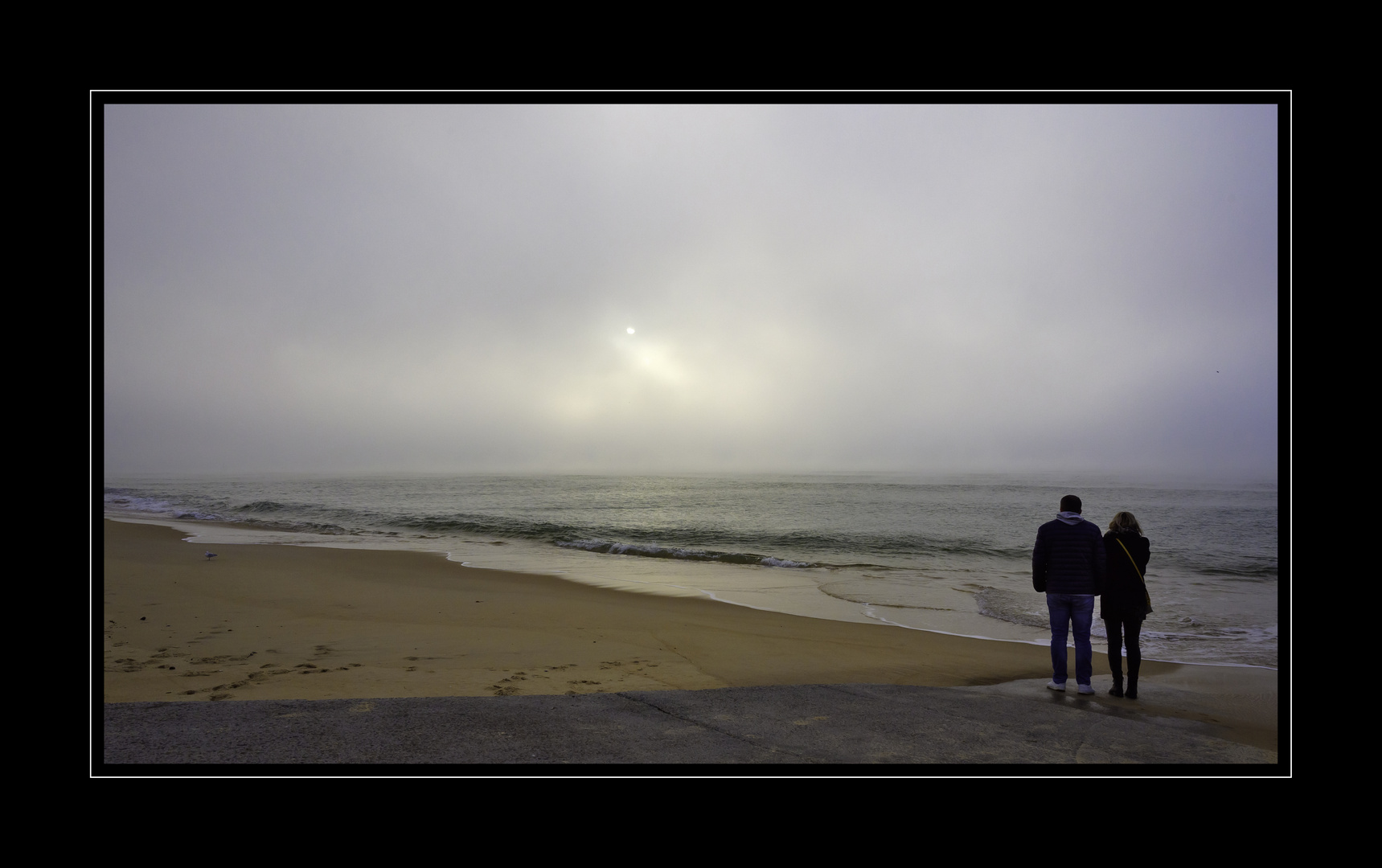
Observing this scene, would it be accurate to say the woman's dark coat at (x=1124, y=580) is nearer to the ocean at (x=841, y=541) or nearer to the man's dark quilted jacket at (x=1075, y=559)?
the man's dark quilted jacket at (x=1075, y=559)

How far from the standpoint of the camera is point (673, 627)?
8.43 m

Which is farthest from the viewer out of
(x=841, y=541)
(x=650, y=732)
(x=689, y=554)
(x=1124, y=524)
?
(x=841, y=541)

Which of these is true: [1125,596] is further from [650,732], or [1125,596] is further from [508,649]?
[508,649]

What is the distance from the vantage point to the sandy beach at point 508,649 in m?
5.37

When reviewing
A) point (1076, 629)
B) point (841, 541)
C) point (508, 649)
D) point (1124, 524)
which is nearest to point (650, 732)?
point (508, 649)

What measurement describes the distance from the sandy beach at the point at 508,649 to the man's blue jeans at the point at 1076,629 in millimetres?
464

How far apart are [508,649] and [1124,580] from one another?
6103 mm

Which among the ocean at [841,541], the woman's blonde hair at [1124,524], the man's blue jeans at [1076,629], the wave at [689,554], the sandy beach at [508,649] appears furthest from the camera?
the wave at [689,554]

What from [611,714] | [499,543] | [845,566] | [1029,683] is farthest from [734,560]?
[611,714]

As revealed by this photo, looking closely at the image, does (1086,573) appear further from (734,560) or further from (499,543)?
(499,543)

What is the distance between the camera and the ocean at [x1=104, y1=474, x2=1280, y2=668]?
1024cm

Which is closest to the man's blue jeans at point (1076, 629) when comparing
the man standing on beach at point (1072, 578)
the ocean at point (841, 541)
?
the man standing on beach at point (1072, 578)

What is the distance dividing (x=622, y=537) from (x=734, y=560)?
597cm

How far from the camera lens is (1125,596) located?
223 inches
